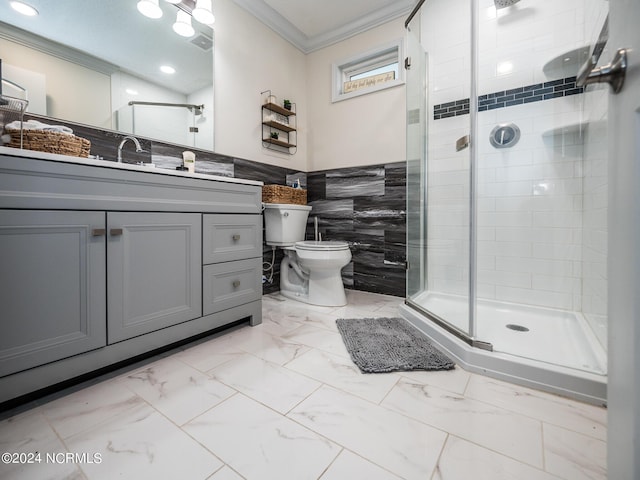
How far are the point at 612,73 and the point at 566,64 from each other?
1732mm

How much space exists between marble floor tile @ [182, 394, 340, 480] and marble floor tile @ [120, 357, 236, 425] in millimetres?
66

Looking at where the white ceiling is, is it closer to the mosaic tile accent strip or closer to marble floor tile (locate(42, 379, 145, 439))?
the mosaic tile accent strip

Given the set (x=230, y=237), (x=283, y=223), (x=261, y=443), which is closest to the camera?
(x=261, y=443)

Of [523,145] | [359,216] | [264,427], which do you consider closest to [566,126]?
[523,145]

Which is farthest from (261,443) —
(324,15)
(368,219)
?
(324,15)

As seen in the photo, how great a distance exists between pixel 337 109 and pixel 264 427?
102 inches

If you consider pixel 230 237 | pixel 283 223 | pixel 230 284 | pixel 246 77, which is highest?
pixel 246 77

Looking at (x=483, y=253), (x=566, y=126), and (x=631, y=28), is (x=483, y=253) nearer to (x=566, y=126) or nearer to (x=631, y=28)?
(x=566, y=126)

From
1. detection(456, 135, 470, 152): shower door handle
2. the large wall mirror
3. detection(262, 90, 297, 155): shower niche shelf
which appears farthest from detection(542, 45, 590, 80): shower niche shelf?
the large wall mirror

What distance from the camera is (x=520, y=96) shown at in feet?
6.02

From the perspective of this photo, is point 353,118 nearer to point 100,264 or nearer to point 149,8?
point 149,8

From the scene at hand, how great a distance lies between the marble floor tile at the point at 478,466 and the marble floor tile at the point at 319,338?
63 centimetres

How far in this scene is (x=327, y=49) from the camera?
9.02 ft

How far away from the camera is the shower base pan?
1.07m
